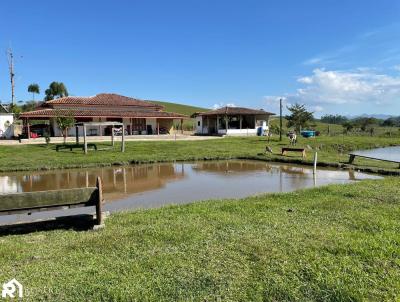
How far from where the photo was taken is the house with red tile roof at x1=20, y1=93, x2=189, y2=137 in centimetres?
3888

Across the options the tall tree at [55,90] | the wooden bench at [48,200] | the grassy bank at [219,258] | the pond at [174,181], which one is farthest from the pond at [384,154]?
the tall tree at [55,90]

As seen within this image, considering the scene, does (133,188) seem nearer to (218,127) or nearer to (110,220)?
(110,220)

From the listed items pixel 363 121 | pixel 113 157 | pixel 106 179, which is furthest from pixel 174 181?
pixel 363 121

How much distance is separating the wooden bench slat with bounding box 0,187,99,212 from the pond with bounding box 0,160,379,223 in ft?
9.87

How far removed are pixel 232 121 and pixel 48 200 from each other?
45.2m

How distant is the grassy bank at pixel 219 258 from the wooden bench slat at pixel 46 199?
0.48 meters

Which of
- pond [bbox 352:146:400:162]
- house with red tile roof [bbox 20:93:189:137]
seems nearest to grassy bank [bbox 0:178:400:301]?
pond [bbox 352:146:400:162]

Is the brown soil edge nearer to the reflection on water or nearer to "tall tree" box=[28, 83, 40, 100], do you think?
the reflection on water

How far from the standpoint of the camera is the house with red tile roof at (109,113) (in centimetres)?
3888

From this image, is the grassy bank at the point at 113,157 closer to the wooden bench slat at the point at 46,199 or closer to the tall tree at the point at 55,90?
the wooden bench slat at the point at 46,199

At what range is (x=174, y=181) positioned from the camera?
15.3 meters

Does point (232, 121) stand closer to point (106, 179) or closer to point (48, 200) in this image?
point (106, 179)

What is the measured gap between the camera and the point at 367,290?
3781 mm

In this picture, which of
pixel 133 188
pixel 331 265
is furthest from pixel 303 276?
pixel 133 188
